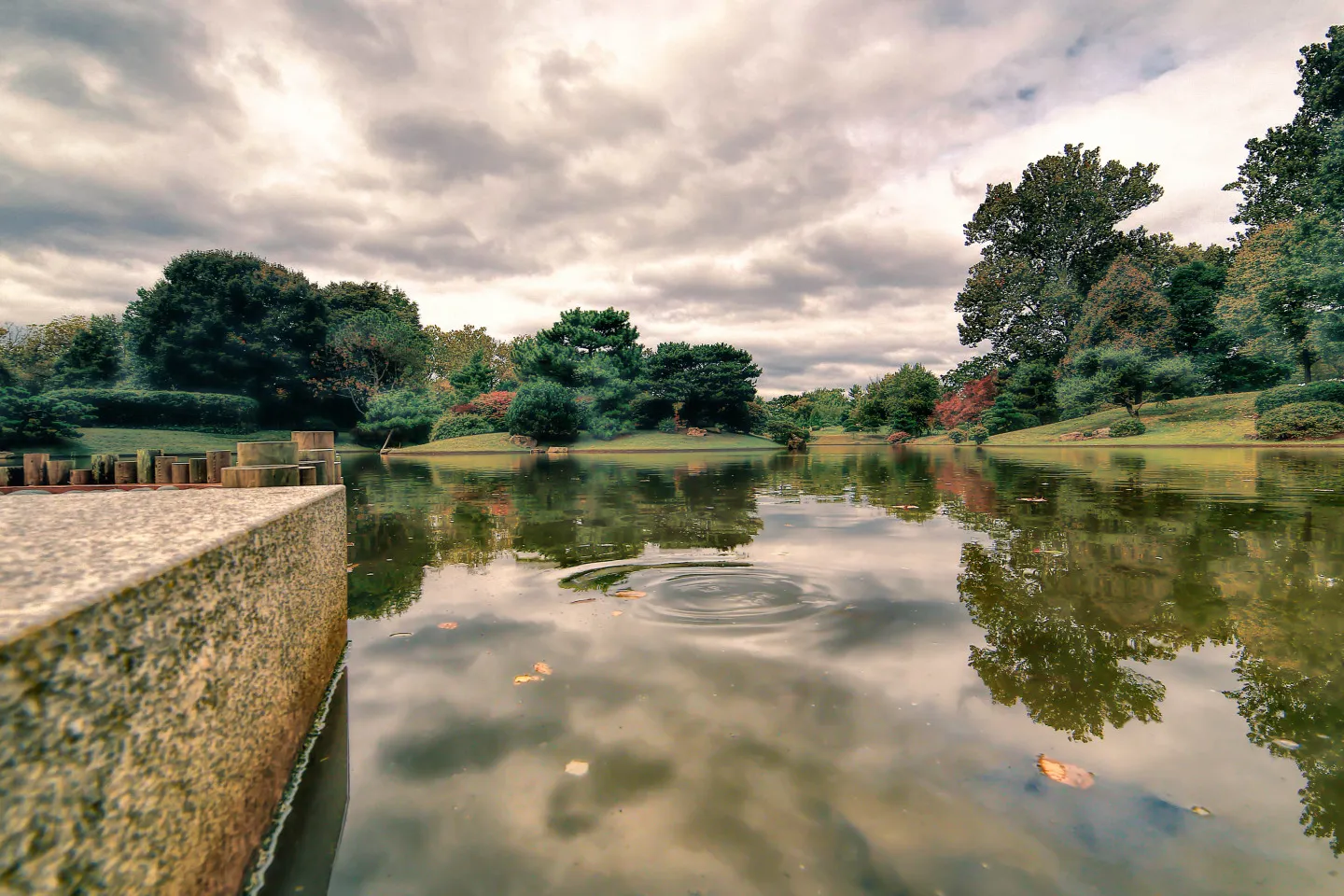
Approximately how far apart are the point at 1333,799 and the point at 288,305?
52174mm

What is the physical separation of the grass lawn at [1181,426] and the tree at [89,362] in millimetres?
61334

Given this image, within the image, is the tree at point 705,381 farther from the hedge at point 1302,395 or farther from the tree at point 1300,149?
the tree at point 1300,149

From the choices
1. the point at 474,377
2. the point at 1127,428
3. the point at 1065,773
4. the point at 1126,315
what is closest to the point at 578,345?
the point at 474,377

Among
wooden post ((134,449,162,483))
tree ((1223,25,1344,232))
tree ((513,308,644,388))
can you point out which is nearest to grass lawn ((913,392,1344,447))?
tree ((1223,25,1344,232))

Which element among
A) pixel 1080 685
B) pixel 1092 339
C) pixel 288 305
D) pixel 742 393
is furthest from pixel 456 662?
pixel 288 305

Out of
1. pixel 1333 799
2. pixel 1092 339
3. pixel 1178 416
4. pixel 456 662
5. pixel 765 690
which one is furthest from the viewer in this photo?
pixel 1092 339

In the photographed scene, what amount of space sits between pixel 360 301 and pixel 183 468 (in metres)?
54.7

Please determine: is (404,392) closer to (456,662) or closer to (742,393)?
(742,393)

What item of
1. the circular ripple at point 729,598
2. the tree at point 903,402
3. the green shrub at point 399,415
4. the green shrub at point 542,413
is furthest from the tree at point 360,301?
the circular ripple at point 729,598

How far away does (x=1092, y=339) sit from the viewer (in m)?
38.3

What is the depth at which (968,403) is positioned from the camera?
153 feet

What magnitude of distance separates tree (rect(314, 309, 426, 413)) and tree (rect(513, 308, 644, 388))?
8.80 metres

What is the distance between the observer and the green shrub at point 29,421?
2359cm

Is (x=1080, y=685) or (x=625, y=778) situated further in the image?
(x=1080, y=685)
